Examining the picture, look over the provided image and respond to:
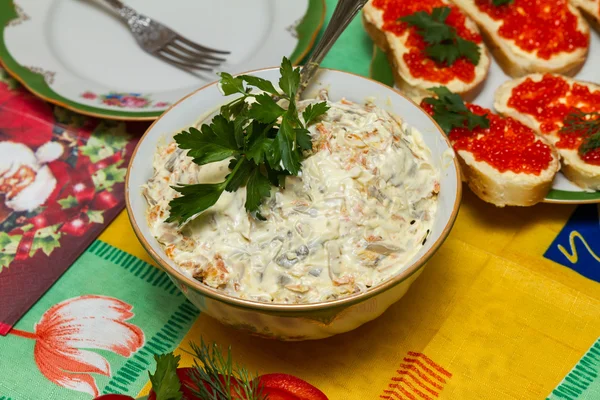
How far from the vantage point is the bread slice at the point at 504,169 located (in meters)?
2.50

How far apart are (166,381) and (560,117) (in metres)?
1.97

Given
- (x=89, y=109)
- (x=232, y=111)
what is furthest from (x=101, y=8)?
(x=232, y=111)

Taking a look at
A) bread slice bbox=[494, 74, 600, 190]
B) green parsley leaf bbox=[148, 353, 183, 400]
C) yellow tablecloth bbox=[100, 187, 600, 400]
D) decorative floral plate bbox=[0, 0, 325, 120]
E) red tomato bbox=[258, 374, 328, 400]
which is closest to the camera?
green parsley leaf bbox=[148, 353, 183, 400]

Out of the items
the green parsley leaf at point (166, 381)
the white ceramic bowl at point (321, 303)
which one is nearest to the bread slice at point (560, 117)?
the white ceramic bowl at point (321, 303)

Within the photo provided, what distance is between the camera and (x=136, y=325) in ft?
7.70

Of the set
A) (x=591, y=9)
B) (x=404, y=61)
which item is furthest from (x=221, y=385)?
(x=591, y=9)

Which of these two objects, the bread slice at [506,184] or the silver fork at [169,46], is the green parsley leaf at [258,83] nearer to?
the bread slice at [506,184]

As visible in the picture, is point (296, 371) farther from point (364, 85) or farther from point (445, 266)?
point (364, 85)

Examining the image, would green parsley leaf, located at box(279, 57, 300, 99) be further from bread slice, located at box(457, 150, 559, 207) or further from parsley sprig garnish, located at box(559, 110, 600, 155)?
parsley sprig garnish, located at box(559, 110, 600, 155)

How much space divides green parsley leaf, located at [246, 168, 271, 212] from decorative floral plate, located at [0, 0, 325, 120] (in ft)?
3.39

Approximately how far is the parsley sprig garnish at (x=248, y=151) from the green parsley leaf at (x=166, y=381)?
0.41m

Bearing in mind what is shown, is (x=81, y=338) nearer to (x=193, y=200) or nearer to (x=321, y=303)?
(x=193, y=200)

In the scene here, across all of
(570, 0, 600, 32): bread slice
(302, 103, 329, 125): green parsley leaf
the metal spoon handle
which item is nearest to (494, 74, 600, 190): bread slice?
(570, 0, 600, 32): bread slice

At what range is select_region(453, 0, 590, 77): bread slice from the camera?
306 centimetres
